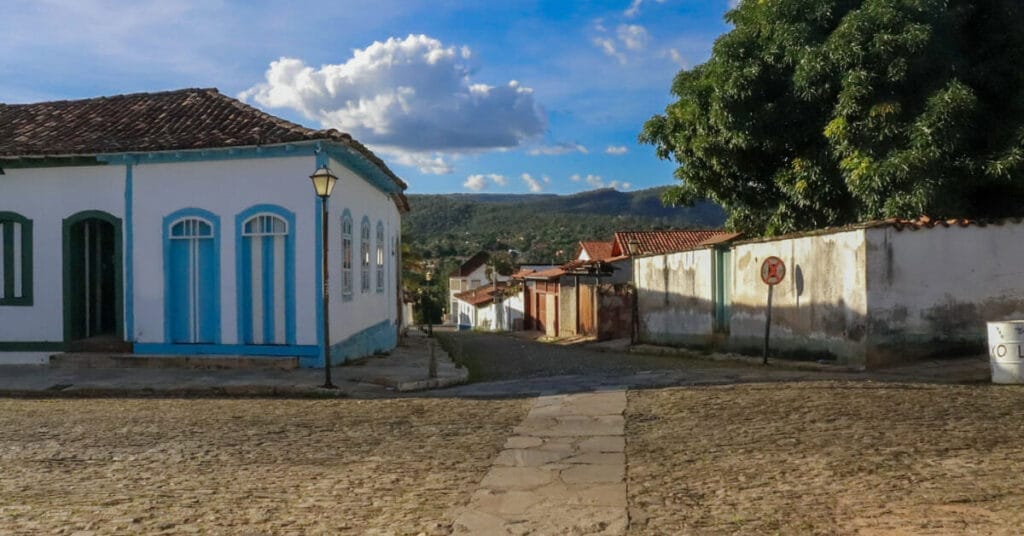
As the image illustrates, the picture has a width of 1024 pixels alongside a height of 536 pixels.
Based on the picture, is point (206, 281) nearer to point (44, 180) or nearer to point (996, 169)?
point (44, 180)

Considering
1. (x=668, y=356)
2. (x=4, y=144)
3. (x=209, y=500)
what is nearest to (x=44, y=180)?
(x=4, y=144)

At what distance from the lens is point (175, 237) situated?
13.3 m

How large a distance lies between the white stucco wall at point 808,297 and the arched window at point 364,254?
748cm

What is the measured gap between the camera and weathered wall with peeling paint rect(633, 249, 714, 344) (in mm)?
17688

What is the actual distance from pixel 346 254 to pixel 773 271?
746 centimetres

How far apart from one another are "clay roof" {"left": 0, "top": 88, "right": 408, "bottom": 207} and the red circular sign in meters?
7.13

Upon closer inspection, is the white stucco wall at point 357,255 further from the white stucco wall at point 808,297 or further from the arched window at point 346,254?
the white stucco wall at point 808,297

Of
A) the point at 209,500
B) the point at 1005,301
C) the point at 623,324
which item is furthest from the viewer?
the point at 623,324

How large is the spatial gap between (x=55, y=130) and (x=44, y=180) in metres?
1.31

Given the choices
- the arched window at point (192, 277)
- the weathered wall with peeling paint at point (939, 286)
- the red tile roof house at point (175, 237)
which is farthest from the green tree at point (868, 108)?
the arched window at point (192, 277)

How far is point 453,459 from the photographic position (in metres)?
6.55

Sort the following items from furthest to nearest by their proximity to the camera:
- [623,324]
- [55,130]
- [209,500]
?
1. [623,324]
2. [55,130]
3. [209,500]

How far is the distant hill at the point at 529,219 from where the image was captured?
3440 inches

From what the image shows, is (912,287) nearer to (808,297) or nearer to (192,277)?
(808,297)
